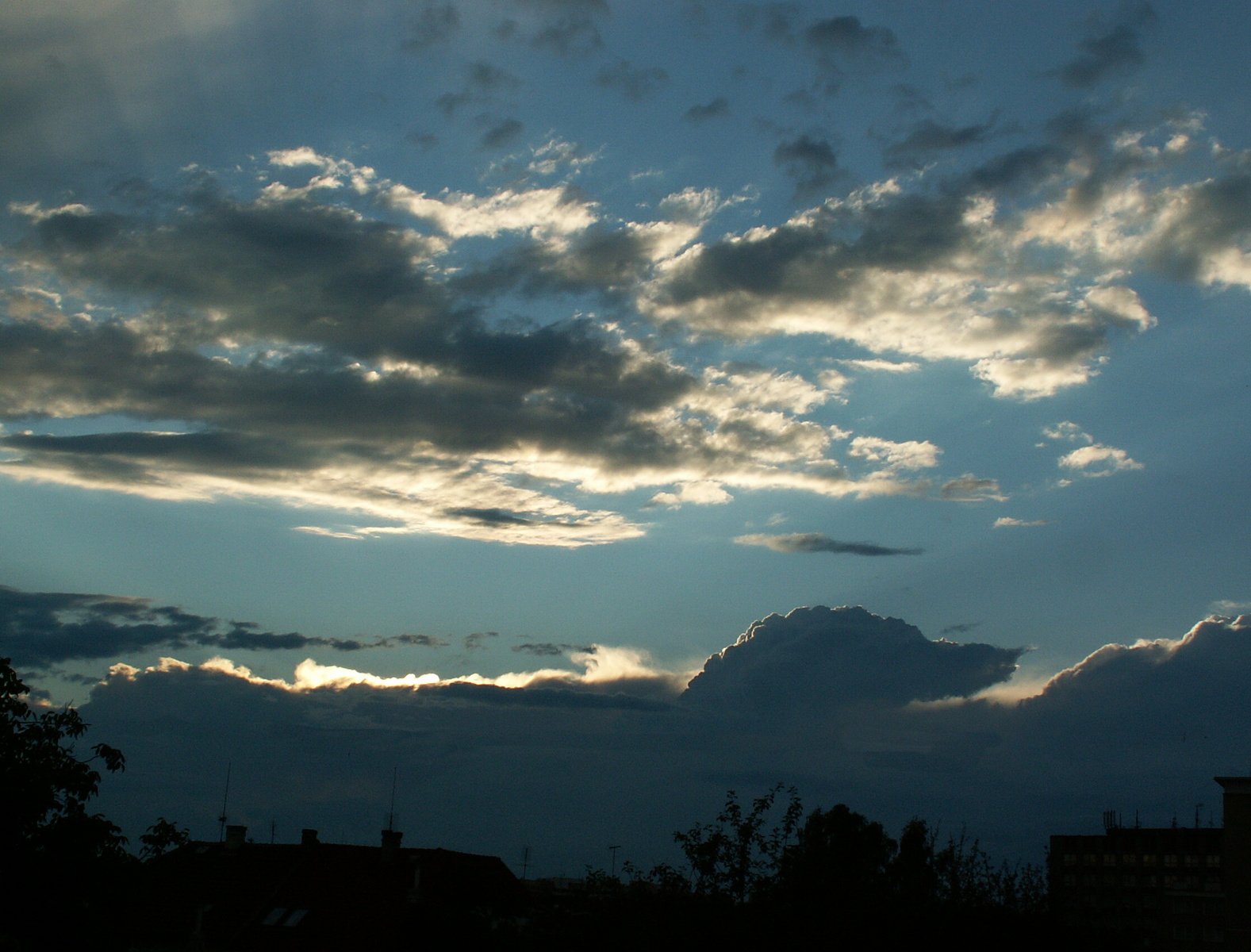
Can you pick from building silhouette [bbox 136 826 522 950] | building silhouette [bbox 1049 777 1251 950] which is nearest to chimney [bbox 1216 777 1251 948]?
building silhouette [bbox 1049 777 1251 950]

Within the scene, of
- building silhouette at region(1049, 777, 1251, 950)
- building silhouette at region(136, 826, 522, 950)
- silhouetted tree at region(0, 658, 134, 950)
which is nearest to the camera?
silhouetted tree at region(0, 658, 134, 950)

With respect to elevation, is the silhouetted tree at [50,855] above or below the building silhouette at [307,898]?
above

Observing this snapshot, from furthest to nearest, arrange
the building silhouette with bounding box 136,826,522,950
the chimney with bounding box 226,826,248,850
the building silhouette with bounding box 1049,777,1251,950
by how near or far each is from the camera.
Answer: the building silhouette with bounding box 1049,777,1251,950 < the chimney with bounding box 226,826,248,850 < the building silhouette with bounding box 136,826,522,950

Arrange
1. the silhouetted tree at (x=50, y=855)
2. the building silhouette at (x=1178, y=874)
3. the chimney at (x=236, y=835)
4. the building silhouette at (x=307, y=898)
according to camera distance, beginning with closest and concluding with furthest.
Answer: the silhouetted tree at (x=50, y=855), the building silhouette at (x=307, y=898), the chimney at (x=236, y=835), the building silhouette at (x=1178, y=874)

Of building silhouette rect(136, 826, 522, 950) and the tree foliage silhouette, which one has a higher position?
the tree foliage silhouette

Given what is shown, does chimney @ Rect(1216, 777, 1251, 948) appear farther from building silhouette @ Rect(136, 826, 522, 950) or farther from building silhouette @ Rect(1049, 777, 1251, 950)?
building silhouette @ Rect(136, 826, 522, 950)

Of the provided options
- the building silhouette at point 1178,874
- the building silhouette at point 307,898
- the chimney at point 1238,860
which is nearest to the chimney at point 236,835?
the building silhouette at point 307,898

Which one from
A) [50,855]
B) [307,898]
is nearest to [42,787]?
[50,855]

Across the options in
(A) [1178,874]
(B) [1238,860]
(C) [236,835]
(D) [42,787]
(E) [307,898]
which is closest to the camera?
(D) [42,787]

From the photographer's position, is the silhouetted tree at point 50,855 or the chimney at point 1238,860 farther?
the chimney at point 1238,860

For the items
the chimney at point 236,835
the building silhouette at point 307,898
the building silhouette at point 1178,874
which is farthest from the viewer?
the building silhouette at point 1178,874

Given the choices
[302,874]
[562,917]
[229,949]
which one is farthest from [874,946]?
[302,874]

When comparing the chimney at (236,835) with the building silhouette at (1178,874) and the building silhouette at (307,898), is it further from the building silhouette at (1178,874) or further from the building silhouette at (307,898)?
the building silhouette at (1178,874)

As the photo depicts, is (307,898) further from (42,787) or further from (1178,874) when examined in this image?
(1178,874)
